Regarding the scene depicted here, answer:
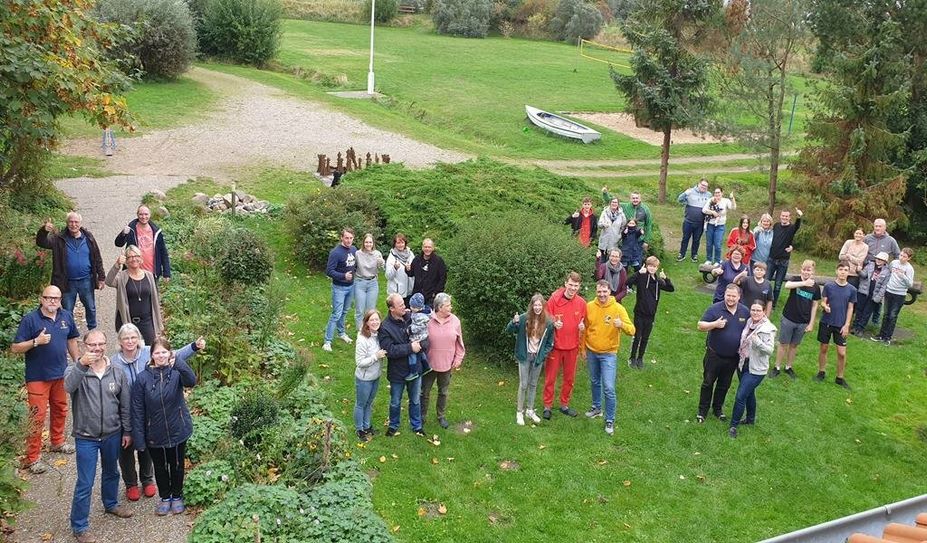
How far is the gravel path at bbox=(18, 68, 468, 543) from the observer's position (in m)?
7.55

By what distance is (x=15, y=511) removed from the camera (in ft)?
23.4

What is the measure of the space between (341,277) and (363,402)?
8.59 ft

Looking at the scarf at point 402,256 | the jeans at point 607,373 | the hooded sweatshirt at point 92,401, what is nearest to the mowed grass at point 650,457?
the jeans at point 607,373

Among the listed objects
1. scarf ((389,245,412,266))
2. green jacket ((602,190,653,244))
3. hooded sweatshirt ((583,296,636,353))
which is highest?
green jacket ((602,190,653,244))

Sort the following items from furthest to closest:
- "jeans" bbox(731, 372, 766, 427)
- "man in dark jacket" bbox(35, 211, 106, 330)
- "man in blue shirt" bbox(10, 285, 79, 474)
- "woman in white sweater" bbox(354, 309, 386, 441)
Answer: "man in dark jacket" bbox(35, 211, 106, 330), "jeans" bbox(731, 372, 766, 427), "woman in white sweater" bbox(354, 309, 386, 441), "man in blue shirt" bbox(10, 285, 79, 474)

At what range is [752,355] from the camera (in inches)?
393

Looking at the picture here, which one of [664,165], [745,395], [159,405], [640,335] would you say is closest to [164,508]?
[159,405]

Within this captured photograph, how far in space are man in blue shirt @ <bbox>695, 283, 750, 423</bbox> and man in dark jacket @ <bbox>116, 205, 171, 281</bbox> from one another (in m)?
7.38

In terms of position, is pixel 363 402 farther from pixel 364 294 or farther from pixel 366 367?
pixel 364 294

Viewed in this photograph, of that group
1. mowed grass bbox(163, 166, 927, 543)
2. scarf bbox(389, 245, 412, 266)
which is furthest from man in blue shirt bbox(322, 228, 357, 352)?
scarf bbox(389, 245, 412, 266)

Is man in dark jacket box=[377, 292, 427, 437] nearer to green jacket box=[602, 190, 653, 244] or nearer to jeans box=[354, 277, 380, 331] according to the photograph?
jeans box=[354, 277, 380, 331]

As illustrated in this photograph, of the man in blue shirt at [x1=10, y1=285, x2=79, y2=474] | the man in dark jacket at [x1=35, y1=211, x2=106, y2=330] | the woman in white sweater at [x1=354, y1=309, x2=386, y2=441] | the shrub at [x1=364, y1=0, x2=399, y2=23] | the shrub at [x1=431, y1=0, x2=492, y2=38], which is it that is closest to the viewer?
the man in blue shirt at [x1=10, y1=285, x2=79, y2=474]

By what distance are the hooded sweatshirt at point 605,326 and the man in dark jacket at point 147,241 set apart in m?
6.01

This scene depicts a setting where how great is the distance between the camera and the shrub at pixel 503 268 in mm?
11453
